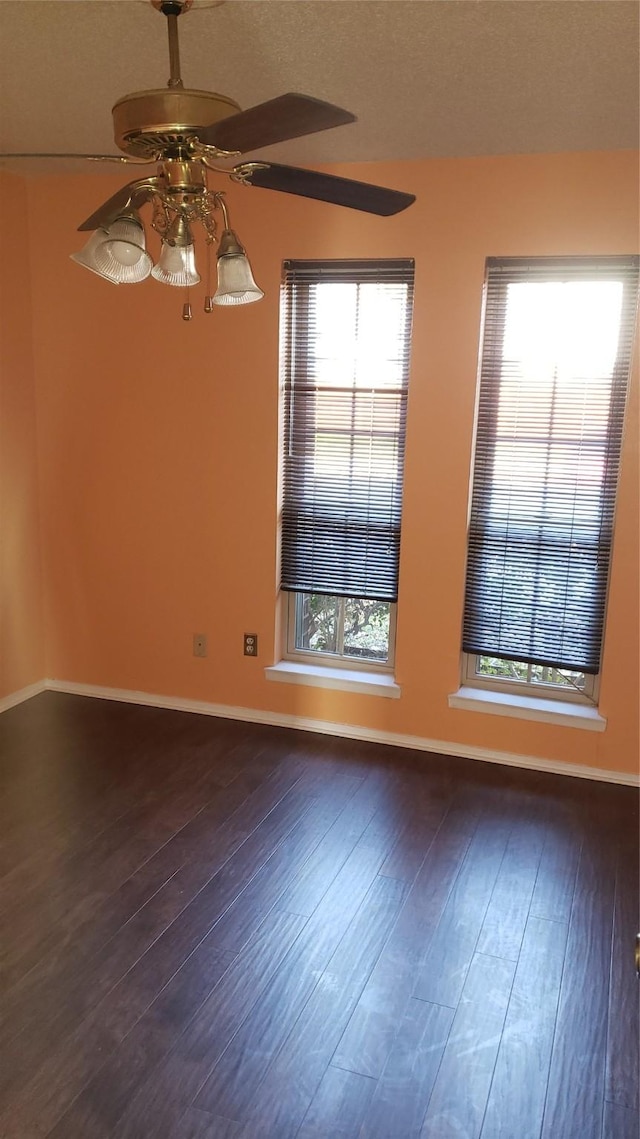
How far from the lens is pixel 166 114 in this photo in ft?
5.52

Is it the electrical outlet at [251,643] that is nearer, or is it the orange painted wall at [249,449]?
the orange painted wall at [249,449]

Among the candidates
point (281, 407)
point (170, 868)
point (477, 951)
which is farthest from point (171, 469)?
point (477, 951)

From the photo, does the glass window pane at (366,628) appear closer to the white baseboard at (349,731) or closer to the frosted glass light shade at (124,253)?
the white baseboard at (349,731)

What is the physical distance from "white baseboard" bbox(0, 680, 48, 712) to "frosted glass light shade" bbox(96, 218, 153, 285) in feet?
9.64

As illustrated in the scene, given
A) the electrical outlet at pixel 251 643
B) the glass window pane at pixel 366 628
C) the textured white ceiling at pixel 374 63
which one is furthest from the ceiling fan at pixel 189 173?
the electrical outlet at pixel 251 643

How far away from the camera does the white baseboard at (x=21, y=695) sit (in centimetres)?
429

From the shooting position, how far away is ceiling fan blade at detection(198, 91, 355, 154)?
146cm

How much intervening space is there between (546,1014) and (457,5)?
2660mm

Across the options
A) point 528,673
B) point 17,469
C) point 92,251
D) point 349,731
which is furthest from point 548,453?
point 17,469

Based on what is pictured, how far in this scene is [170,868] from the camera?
Result: 9.59ft

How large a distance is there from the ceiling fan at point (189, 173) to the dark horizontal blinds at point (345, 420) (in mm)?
1754

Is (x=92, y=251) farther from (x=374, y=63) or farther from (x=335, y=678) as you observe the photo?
(x=335, y=678)

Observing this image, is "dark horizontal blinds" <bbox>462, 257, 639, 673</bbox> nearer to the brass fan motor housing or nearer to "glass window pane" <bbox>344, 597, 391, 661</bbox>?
"glass window pane" <bbox>344, 597, 391, 661</bbox>

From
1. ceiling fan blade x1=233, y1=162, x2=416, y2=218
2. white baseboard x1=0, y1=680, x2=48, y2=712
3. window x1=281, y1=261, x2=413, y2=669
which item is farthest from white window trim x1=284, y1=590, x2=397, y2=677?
ceiling fan blade x1=233, y1=162, x2=416, y2=218
